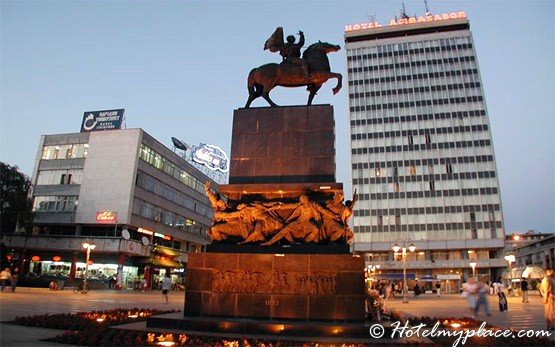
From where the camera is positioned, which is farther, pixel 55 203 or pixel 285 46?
pixel 55 203

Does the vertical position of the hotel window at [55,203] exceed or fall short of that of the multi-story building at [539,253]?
it exceeds it

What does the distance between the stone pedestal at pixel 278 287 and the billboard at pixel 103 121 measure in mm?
46301

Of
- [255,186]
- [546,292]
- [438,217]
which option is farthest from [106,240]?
[438,217]

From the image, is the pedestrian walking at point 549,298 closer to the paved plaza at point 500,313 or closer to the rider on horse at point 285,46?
the paved plaza at point 500,313

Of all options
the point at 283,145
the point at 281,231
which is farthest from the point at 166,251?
the point at 281,231

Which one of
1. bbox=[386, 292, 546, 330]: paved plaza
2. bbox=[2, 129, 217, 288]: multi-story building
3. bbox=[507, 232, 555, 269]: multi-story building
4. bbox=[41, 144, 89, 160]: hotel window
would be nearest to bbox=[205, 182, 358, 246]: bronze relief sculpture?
bbox=[386, 292, 546, 330]: paved plaza

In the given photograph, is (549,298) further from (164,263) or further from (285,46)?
(164,263)

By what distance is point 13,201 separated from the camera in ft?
141

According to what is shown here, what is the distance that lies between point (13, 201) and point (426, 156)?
73.8 meters

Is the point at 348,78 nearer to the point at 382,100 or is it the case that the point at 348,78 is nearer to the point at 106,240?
the point at 382,100

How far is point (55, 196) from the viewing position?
4881 cm

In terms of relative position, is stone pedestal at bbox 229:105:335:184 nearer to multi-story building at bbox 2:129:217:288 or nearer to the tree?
multi-story building at bbox 2:129:217:288

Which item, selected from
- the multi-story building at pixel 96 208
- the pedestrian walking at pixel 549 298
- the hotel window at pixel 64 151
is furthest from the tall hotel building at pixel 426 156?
the pedestrian walking at pixel 549 298

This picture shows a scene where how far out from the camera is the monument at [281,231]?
31.2ft
